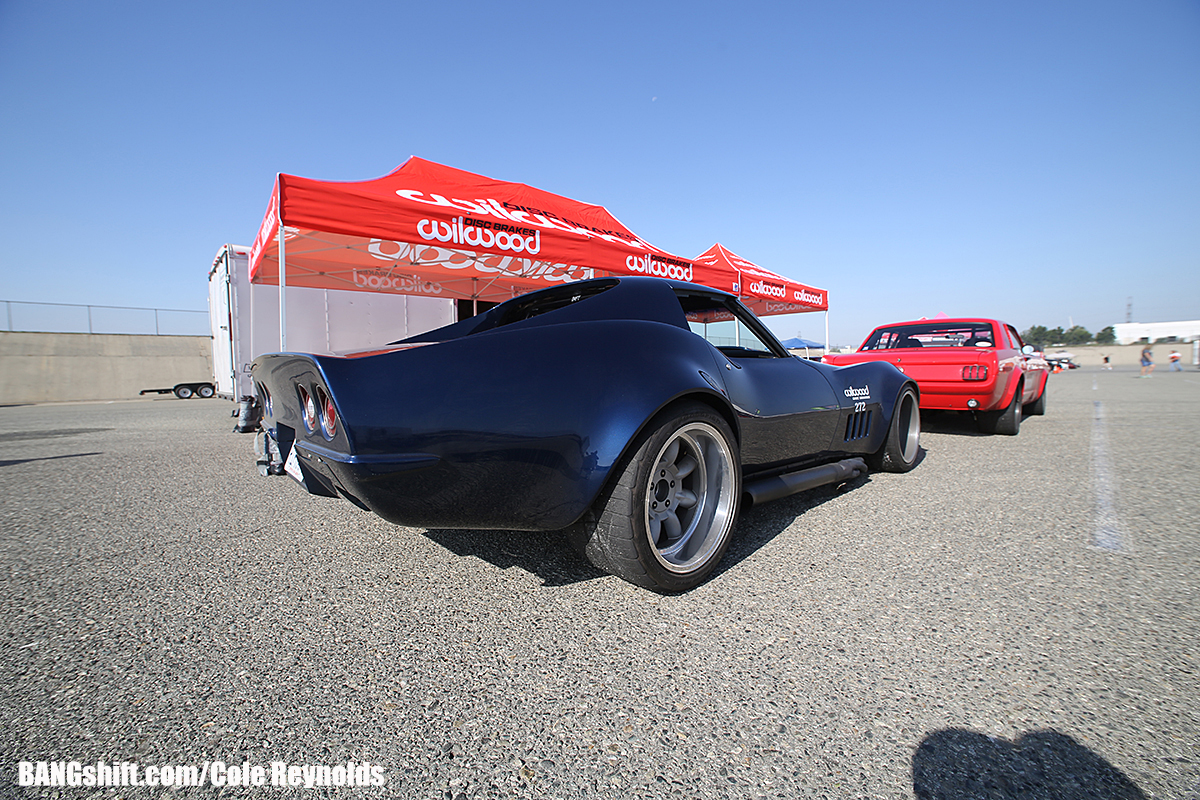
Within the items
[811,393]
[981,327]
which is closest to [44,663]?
[811,393]

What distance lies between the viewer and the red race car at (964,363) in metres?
5.08

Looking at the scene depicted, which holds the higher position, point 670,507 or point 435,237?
point 435,237

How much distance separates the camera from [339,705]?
1314 millimetres

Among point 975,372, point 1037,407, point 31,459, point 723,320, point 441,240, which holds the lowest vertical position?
point 31,459

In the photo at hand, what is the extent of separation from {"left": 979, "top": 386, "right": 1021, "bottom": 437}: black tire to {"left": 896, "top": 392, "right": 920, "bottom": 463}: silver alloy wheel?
86.4 inches

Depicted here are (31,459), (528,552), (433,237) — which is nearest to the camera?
(528,552)

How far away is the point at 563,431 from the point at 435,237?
4158 millimetres

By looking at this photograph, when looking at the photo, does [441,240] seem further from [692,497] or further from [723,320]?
[692,497]

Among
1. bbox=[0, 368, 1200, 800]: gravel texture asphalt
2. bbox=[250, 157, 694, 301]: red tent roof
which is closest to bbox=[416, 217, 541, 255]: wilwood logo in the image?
bbox=[250, 157, 694, 301]: red tent roof

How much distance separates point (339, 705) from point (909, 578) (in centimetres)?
189

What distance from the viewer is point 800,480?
254 cm

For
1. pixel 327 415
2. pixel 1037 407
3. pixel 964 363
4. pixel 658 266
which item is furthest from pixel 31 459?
pixel 1037 407

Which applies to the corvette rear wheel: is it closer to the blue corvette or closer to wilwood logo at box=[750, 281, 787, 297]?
wilwood logo at box=[750, 281, 787, 297]

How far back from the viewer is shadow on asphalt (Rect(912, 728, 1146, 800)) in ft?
3.39
